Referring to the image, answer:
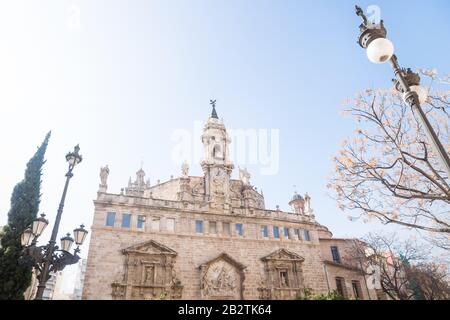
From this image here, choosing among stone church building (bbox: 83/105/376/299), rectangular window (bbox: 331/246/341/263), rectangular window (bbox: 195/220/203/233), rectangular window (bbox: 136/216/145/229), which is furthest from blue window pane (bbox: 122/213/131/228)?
rectangular window (bbox: 331/246/341/263)

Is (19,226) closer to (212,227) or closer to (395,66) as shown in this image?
(212,227)

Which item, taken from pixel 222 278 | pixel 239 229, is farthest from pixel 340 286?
pixel 222 278

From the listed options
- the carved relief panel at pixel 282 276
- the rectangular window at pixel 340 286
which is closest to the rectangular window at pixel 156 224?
the carved relief panel at pixel 282 276

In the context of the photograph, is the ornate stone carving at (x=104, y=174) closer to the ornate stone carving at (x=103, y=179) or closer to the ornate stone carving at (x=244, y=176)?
the ornate stone carving at (x=103, y=179)

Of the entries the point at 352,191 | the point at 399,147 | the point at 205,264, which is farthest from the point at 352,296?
the point at 399,147

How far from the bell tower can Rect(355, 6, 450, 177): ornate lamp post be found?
25.6m

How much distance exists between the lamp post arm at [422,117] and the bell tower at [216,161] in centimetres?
2572

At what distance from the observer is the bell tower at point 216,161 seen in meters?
31.9

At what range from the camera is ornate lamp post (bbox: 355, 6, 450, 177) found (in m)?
4.96

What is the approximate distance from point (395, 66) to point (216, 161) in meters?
30.5

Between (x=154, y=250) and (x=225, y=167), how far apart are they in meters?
13.8

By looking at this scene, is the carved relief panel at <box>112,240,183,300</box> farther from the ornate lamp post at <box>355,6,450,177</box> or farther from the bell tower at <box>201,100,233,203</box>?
the ornate lamp post at <box>355,6,450,177</box>

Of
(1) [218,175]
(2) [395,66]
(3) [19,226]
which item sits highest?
(1) [218,175]

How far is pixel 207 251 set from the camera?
26.7 metres
